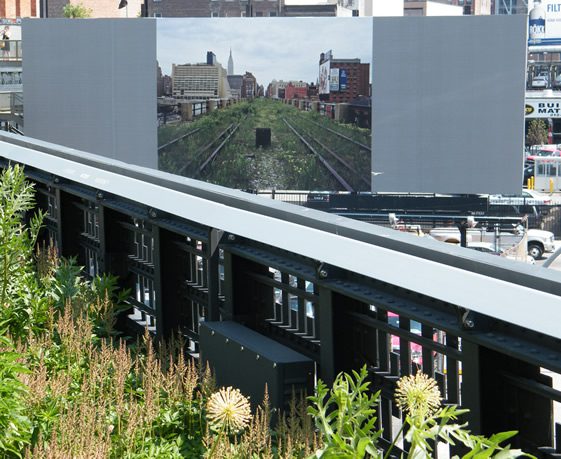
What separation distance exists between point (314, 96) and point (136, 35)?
1222 cm

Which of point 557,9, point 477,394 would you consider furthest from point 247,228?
point 557,9

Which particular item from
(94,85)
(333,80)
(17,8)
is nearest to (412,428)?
(333,80)

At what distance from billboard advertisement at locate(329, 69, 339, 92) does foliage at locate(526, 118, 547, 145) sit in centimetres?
2715

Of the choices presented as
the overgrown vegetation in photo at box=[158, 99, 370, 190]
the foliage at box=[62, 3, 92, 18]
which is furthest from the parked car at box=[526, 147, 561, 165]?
the foliage at box=[62, 3, 92, 18]

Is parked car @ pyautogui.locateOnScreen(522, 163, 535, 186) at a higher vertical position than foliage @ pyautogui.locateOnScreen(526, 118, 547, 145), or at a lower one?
lower

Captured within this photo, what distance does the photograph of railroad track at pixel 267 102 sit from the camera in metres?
70.6

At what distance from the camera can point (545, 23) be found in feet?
382

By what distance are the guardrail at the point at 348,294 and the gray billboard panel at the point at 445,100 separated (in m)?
63.4

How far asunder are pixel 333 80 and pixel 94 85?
16098mm

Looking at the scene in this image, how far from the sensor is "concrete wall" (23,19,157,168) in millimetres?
74125

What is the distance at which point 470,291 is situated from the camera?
3.09 m

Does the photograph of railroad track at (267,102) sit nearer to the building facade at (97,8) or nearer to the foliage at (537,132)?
the foliage at (537,132)

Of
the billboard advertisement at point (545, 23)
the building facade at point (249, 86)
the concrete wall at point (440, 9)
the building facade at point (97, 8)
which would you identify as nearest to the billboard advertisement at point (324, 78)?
the building facade at point (249, 86)

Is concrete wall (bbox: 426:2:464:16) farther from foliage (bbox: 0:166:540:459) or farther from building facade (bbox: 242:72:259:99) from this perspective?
foliage (bbox: 0:166:540:459)
